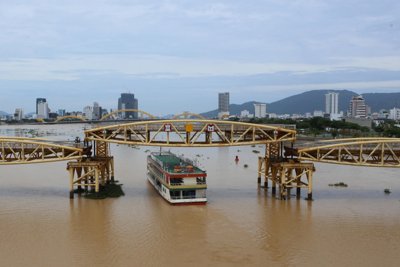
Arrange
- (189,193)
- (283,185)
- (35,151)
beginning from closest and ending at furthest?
(189,193), (35,151), (283,185)

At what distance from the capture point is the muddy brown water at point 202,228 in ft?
59.5

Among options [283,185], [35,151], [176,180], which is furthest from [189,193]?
[35,151]

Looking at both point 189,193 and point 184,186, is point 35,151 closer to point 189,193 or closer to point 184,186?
point 184,186

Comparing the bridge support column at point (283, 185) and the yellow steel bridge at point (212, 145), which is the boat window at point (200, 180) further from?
the bridge support column at point (283, 185)

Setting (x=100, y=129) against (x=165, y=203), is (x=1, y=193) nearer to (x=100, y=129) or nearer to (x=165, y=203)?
(x=100, y=129)

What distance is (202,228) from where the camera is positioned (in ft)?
72.5

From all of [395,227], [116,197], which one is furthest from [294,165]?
[116,197]

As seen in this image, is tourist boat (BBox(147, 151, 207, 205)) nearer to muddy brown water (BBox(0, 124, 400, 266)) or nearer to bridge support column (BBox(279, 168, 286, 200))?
muddy brown water (BBox(0, 124, 400, 266))

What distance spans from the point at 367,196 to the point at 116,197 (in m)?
21.6

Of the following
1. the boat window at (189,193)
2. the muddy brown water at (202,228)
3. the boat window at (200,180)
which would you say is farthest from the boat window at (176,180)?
the muddy brown water at (202,228)

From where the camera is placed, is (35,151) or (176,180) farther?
(35,151)

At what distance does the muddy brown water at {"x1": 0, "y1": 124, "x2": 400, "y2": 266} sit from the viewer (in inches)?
714

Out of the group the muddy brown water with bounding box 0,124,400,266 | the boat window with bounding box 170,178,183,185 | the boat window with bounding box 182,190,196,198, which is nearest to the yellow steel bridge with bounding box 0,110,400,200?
the muddy brown water with bounding box 0,124,400,266

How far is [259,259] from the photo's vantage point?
1808 cm
